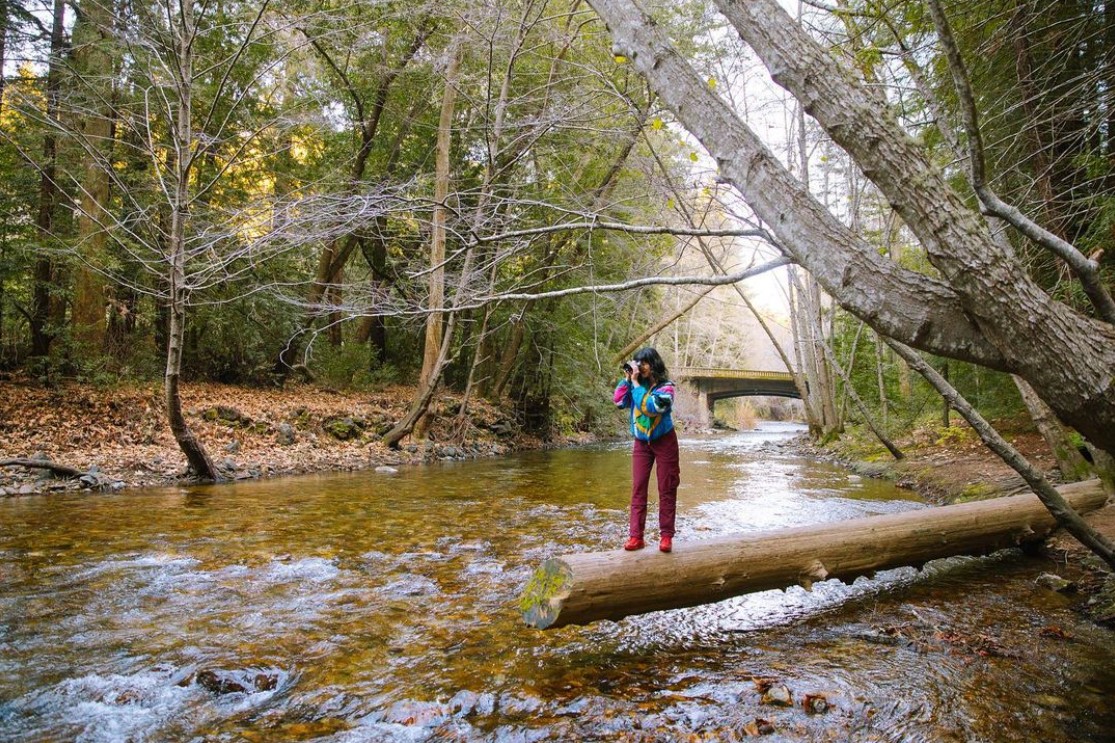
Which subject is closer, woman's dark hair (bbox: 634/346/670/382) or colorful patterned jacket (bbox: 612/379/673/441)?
colorful patterned jacket (bbox: 612/379/673/441)

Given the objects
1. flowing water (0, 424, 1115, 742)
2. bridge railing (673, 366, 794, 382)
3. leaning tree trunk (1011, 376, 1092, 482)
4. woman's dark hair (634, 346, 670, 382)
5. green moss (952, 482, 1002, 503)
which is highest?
bridge railing (673, 366, 794, 382)

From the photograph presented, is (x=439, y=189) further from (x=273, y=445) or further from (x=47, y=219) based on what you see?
(x=47, y=219)

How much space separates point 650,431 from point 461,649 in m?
1.91

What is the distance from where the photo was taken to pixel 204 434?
38.8 feet

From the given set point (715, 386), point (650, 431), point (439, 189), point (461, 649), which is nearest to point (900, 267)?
point (650, 431)

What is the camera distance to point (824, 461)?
53.8ft

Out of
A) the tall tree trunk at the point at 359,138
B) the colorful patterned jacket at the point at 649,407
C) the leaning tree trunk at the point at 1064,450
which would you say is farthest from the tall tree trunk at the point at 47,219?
the leaning tree trunk at the point at 1064,450

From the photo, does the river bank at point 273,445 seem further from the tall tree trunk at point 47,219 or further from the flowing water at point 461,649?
the flowing water at point 461,649

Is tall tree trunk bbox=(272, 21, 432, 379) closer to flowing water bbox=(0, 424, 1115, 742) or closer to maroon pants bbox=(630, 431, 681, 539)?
flowing water bbox=(0, 424, 1115, 742)

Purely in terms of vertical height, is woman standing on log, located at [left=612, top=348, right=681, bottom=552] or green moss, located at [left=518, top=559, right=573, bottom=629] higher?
woman standing on log, located at [left=612, top=348, right=681, bottom=552]

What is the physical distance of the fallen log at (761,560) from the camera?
3621 mm

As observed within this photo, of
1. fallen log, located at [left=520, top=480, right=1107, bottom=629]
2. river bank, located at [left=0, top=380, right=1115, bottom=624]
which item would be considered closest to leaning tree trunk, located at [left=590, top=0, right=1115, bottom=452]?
fallen log, located at [left=520, top=480, right=1107, bottom=629]

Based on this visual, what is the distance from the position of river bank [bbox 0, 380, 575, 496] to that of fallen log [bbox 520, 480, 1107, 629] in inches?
337

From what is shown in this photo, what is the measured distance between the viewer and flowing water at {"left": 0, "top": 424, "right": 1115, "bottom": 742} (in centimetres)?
305
